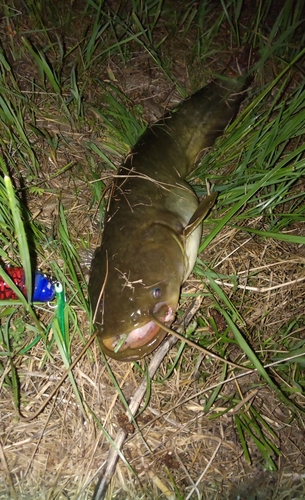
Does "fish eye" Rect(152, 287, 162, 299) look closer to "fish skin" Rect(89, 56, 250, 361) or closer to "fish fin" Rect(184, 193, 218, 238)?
"fish skin" Rect(89, 56, 250, 361)

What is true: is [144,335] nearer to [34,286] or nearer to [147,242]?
[147,242]

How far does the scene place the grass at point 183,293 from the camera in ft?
6.57

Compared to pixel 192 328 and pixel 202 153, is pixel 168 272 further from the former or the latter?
pixel 202 153

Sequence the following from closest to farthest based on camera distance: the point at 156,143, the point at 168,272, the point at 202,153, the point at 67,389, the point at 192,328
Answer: the point at 168,272, the point at 67,389, the point at 192,328, the point at 156,143, the point at 202,153

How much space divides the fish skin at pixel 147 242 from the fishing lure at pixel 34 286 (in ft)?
0.98

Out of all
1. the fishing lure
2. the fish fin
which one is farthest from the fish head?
the fishing lure

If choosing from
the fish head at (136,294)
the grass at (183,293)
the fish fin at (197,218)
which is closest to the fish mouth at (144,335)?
the fish head at (136,294)

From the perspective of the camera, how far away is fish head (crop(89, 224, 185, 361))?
1764mm

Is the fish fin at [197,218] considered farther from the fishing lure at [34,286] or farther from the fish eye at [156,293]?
the fishing lure at [34,286]

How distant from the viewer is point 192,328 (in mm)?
2182

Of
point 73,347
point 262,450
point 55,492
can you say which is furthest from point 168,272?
point 55,492

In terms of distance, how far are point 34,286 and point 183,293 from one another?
80 centimetres

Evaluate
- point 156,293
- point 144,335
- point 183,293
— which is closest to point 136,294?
point 156,293

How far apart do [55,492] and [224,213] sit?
5.67 feet
